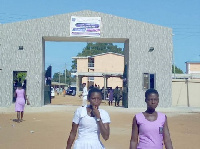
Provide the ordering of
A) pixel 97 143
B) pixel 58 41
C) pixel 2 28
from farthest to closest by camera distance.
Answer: pixel 58 41
pixel 2 28
pixel 97 143

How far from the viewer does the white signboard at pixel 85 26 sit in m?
25.2

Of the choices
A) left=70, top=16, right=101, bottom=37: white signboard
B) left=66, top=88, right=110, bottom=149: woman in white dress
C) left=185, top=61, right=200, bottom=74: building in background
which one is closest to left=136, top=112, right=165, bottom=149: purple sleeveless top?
left=66, top=88, right=110, bottom=149: woman in white dress

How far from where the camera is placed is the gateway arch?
25141 millimetres

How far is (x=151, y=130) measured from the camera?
14.4ft

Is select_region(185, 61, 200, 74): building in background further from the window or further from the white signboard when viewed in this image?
the white signboard

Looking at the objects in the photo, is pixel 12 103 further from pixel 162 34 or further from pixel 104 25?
pixel 162 34

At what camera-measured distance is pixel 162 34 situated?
25.6 m

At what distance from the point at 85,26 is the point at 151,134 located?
21.4 meters

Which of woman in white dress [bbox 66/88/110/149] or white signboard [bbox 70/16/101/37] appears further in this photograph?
white signboard [bbox 70/16/101/37]

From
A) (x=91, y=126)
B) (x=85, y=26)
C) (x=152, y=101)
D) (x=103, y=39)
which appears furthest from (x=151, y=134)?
(x=103, y=39)

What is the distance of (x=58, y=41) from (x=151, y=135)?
24174 mm

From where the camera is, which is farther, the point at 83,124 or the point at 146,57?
the point at 146,57

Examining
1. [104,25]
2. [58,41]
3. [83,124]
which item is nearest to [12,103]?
[58,41]

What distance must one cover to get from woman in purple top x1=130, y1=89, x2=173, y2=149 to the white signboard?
2086 centimetres
